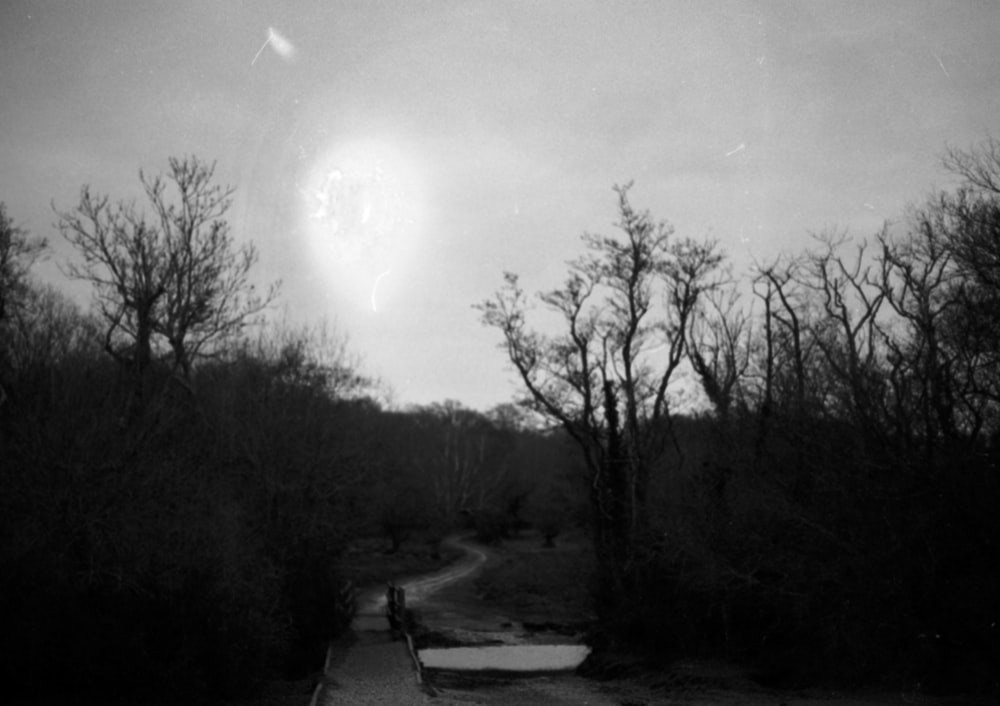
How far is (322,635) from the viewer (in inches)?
992

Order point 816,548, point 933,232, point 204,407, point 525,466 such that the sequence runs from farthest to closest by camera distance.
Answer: point 525,466
point 204,407
point 933,232
point 816,548

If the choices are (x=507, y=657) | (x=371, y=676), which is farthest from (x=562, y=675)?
(x=371, y=676)

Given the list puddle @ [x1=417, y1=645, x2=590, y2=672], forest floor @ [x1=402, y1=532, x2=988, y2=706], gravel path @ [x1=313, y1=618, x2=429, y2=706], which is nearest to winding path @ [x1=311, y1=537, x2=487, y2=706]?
gravel path @ [x1=313, y1=618, x2=429, y2=706]

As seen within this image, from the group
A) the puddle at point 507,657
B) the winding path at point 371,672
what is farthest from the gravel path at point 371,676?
the puddle at point 507,657

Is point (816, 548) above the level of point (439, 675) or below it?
above

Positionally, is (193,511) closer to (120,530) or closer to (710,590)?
(120,530)

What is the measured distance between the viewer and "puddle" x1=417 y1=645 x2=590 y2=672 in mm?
27891

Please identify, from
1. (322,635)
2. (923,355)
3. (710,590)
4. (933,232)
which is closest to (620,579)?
(710,590)

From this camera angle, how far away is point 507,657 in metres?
30.5

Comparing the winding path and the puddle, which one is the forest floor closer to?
the winding path

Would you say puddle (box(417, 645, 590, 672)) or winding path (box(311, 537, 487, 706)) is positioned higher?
winding path (box(311, 537, 487, 706))

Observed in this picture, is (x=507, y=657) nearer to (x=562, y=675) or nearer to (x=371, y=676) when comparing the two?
(x=562, y=675)

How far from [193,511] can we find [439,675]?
28.6 feet

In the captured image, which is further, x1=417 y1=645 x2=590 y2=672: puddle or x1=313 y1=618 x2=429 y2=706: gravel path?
x1=417 y1=645 x2=590 y2=672: puddle
